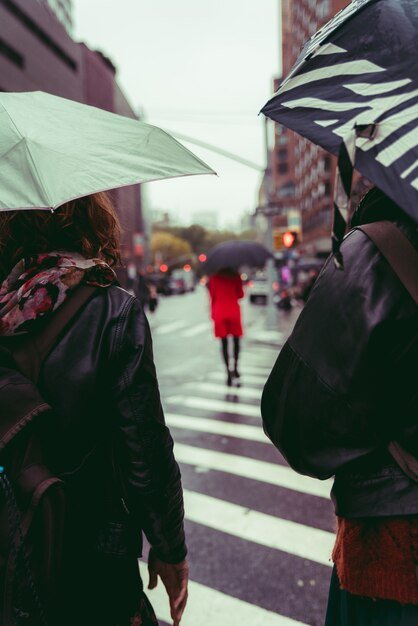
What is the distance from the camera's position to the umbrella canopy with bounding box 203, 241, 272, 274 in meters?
7.52

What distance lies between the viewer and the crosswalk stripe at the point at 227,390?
24.9ft

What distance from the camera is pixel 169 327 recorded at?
17469 mm

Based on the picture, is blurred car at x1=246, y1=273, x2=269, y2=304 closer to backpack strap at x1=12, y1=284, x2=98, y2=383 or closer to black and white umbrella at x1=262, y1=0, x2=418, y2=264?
backpack strap at x1=12, y1=284, x2=98, y2=383

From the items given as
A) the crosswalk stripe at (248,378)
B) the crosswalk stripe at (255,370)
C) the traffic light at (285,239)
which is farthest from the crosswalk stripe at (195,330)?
the crosswalk stripe at (248,378)

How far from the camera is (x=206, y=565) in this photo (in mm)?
3156

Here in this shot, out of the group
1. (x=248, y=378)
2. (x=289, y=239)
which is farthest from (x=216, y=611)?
(x=289, y=239)

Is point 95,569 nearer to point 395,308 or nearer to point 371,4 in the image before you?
point 395,308

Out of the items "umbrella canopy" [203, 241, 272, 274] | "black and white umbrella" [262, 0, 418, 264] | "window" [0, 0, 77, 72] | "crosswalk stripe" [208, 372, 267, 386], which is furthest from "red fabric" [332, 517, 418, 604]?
"window" [0, 0, 77, 72]

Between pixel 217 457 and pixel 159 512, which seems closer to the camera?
pixel 159 512

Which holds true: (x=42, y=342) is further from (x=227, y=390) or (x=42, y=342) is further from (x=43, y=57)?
(x=43, y=57)

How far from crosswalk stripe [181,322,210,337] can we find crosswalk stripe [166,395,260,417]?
7.65 metres

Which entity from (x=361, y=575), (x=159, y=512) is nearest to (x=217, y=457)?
(x=159, y=512)

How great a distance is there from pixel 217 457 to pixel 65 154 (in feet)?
13.4

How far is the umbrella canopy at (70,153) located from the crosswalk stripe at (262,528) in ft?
8.60
